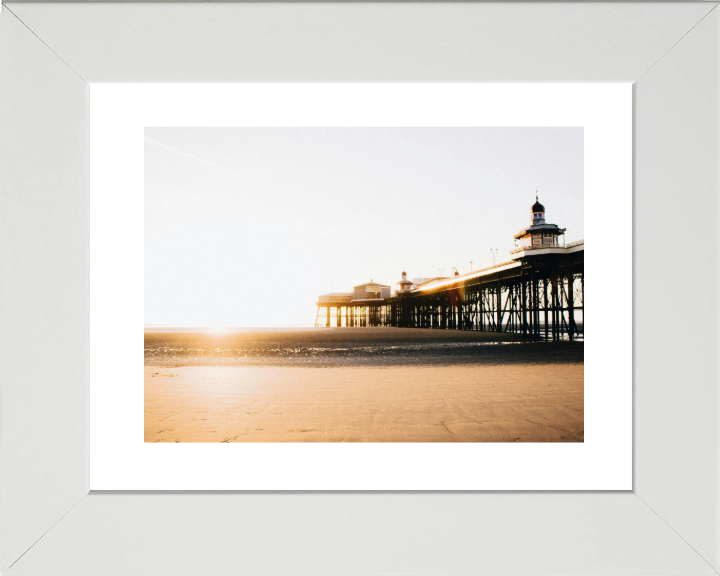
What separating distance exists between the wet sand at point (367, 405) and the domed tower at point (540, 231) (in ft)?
52.6

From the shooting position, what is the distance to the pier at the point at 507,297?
14.4 metres

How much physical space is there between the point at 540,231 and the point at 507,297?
4.69 meters

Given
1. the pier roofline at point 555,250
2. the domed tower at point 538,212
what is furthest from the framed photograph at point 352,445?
the domed tower at point 538,212

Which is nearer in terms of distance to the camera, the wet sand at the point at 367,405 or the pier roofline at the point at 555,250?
the wet sand at the point at 367,405

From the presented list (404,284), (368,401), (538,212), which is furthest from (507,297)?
(404,284)

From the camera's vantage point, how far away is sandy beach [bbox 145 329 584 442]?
3.69 m

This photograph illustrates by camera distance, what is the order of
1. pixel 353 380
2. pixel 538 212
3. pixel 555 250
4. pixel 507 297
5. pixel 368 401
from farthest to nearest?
1. pixel 538 212
2. pixel 507 297
3. pixel 555 250
4. pixel 353 380
5. pixel 368 401

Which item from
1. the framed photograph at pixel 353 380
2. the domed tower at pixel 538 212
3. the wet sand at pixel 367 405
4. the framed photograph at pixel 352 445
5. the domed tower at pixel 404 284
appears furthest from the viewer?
the domed tower at pixel 404 284

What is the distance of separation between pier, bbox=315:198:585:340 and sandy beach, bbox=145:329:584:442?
3.97ft

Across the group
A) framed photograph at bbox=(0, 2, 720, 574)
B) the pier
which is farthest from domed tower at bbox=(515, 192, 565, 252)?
framed photograph at bbox=(0, 2, 720, 574)

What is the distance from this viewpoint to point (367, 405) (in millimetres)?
4594

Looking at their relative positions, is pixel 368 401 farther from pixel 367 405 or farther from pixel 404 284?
pixel 404 284

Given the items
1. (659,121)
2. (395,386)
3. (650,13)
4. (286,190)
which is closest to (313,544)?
(659,121)

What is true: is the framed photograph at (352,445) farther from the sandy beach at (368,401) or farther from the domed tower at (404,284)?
the domed tower at (404,284)
